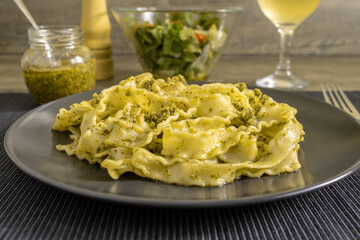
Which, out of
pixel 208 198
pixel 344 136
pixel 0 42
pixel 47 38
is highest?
pixel 208 198

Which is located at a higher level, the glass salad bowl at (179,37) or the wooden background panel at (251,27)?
the glass salad bowl at (179,37)

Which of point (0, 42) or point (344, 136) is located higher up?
point (344, 136)

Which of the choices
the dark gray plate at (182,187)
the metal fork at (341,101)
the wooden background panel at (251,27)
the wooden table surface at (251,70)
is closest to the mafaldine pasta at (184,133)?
the dark gray plate at (182,187)

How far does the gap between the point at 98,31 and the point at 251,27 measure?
6.63ft

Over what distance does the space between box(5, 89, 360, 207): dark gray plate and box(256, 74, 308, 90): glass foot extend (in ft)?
4.31

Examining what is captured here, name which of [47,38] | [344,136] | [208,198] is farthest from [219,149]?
Answer: [47,38]

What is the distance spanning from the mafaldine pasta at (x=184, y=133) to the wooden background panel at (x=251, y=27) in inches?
114

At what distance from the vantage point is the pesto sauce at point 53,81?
2.83 metres

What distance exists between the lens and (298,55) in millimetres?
5090

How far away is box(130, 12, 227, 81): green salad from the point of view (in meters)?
3.29

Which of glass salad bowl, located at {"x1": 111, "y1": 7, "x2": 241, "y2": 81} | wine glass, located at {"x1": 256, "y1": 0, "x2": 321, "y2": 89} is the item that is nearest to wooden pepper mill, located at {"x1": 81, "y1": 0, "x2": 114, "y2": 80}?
glass salad bowl, located at {"x1": 111, "y1": 7, "x2": 241, "y2": 81}

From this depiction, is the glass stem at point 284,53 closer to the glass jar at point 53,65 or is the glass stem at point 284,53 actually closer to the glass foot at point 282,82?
the glass foot at point 282,82

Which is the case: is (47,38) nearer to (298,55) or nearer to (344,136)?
(344,136)

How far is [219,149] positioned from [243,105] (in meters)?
0.38
